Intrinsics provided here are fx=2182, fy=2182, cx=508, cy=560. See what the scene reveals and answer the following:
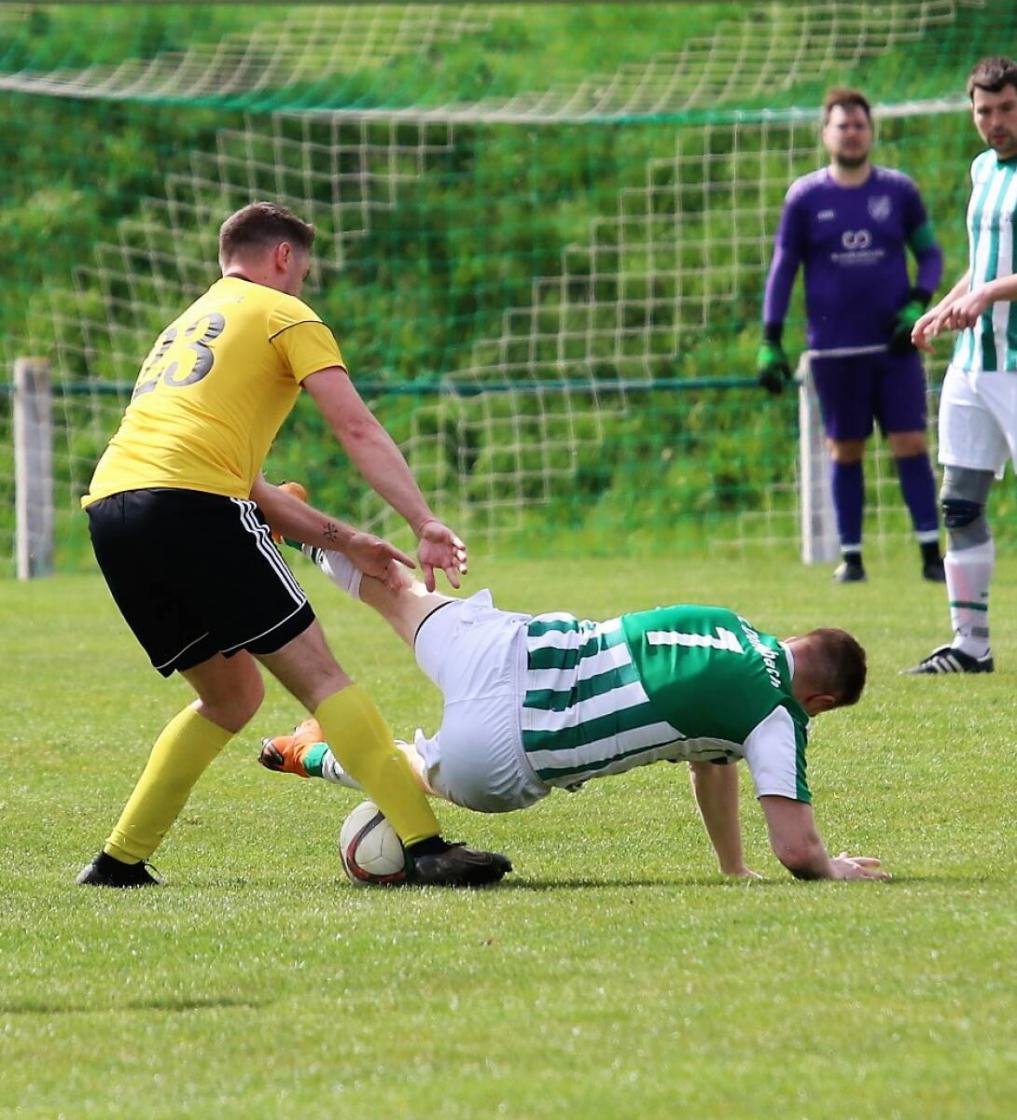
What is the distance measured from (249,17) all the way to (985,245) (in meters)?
15.0

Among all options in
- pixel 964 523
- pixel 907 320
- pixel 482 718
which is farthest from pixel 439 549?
pixel 907 320

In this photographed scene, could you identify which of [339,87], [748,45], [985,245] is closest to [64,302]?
[339,87]

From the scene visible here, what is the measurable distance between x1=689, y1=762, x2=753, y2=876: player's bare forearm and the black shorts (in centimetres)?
101

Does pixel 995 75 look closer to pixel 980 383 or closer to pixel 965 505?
pixel 980 383

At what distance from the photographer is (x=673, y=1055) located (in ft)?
11.0

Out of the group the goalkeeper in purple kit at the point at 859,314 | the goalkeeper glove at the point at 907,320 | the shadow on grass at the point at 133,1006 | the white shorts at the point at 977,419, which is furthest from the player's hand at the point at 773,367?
the shadow on grass at the point at 133,1006

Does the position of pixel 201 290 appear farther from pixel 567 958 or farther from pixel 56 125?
pixel 567 958

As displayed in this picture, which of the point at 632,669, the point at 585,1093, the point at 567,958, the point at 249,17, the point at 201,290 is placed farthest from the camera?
the point at 249,17

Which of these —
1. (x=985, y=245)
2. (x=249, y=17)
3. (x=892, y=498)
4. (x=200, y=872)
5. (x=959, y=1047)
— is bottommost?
(x=892, y=498)

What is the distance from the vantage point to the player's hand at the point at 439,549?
5.03 meters

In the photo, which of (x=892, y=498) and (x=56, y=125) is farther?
(x=56, y=125)

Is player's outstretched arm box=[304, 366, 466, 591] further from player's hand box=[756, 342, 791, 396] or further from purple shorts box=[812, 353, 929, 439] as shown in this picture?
purple shorts box=[812, 353, 929, 439]

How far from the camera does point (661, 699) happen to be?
4.91 meters

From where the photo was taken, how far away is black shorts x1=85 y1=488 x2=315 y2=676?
506cm
